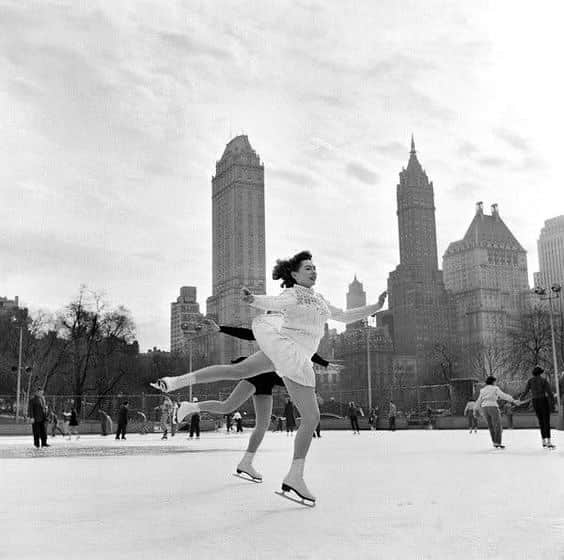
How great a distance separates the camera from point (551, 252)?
465 feet

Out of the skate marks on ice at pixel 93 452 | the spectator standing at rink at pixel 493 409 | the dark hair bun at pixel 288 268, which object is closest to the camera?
the dark hair bun at pixel 288 268

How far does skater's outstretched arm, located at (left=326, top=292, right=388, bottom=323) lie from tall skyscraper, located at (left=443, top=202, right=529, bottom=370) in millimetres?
149947

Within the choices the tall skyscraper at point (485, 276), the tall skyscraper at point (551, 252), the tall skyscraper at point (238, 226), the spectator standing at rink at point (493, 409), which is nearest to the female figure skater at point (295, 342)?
the spectator standing at rink at point (493, 409)

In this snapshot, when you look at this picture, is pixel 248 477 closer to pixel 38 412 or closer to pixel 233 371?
pixel 233 371

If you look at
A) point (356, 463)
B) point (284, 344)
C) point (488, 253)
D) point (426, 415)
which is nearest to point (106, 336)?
point (426, 415)

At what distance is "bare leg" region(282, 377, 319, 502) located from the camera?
5645mm

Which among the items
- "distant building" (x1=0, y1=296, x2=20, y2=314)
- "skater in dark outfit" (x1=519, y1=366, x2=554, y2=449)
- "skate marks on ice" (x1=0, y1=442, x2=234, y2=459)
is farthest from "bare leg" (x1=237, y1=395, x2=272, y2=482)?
"distant building" (x1=0, y1=296, x2=20, y2=314)

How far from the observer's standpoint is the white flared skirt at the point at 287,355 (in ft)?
20.2

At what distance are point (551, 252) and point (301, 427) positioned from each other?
14517 cm

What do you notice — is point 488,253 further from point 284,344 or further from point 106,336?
point 284,344

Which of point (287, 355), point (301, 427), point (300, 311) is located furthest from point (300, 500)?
point (300, 311)

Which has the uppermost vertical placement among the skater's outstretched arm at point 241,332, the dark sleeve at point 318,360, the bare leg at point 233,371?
the skater's outstretched arm at point 241,332

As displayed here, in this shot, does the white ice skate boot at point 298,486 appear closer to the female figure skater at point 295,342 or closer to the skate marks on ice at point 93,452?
the female figure skater at point 295,342

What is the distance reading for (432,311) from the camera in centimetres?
15812
